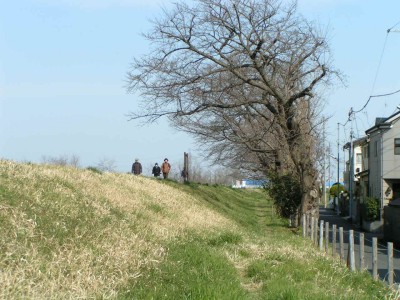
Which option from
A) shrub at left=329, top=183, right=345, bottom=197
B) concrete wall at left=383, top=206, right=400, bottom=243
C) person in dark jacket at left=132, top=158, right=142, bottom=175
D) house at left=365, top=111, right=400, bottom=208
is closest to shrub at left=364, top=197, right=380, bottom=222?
house at left=365, top=111, right=400, bottom=208

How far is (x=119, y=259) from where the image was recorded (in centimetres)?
1006

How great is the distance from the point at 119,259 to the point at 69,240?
0.77 meters

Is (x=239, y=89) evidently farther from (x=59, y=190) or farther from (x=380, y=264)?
(x=59, y=190)

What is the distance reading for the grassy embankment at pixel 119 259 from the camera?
8.36 meters

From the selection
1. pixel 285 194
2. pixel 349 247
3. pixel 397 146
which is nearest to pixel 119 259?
pixel 349 247

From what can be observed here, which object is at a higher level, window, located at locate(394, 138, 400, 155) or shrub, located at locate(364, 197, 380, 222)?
window, located at locate(394, 138, 400, 155)

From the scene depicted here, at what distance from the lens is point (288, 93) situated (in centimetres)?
3062

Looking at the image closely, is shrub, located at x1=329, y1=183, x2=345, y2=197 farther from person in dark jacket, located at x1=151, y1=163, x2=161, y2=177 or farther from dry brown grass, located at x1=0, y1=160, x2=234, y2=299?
dry brown grass, located at x1=0, y1=160, x2=234, y2=299

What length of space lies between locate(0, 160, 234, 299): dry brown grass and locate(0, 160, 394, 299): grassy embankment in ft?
0.06

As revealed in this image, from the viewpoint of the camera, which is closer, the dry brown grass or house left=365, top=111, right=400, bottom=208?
the dry brown grass

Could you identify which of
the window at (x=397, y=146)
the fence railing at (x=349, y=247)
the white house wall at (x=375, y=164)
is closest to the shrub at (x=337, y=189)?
the white house wall at (x=375, y=164)

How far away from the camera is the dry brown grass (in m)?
7.98

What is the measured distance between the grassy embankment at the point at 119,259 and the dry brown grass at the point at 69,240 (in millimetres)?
17

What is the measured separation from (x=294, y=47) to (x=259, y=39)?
1.97 metres
